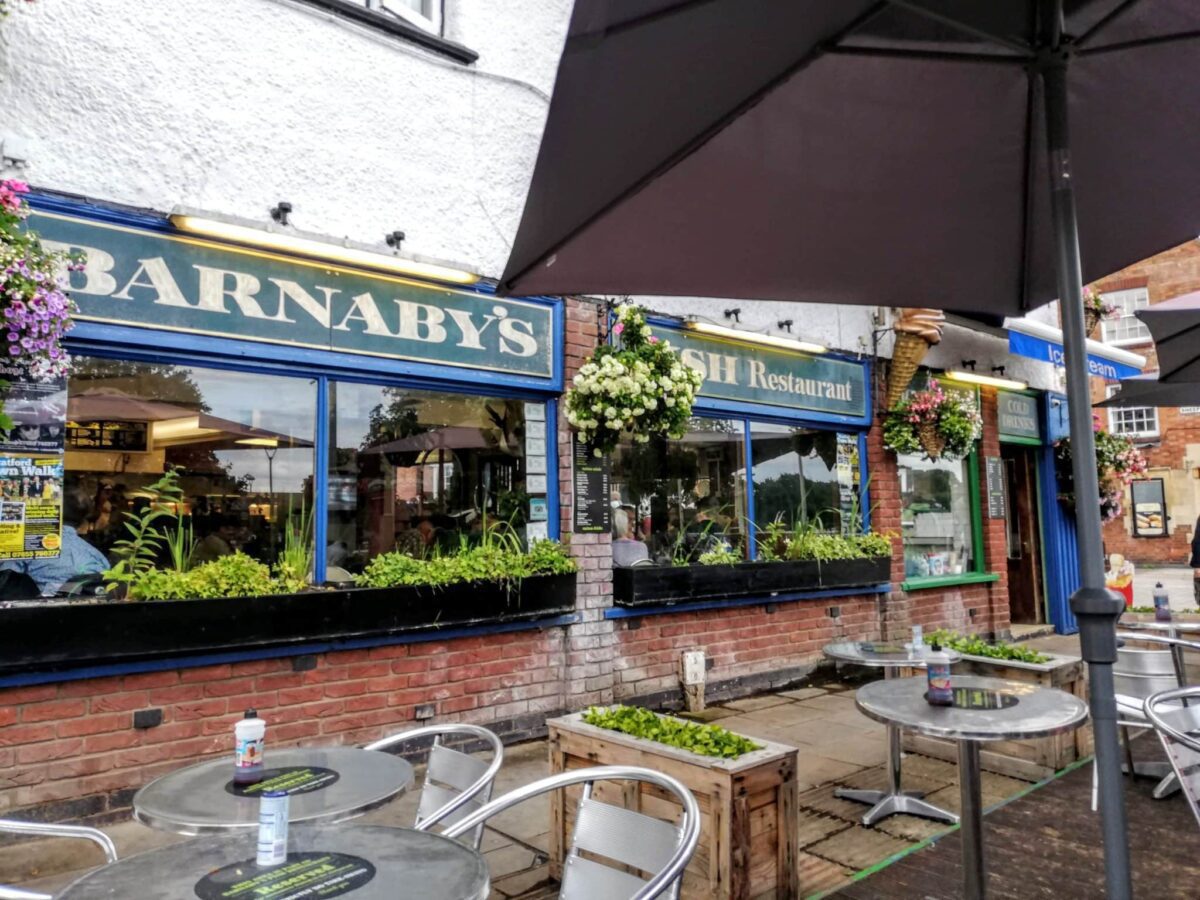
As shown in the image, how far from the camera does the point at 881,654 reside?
5227mm

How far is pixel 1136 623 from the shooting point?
6.10 meters

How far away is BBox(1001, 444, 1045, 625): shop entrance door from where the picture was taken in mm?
10773

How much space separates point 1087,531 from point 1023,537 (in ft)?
33.3

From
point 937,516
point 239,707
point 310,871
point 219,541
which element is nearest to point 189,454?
point 219,541

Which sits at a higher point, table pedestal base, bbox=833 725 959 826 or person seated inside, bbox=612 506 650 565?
person seated inside, bbox=612 506 650 565

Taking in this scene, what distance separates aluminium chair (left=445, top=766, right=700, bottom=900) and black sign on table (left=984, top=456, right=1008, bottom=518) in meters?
8.59

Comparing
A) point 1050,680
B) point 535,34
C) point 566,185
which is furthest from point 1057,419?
point 566,185

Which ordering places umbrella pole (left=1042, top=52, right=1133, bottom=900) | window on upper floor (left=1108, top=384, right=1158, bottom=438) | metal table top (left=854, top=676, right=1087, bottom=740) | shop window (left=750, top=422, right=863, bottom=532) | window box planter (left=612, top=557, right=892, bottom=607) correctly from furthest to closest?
window on upper floor (left=1108, top=384, right=1158, bottom=438)
shop window (left=750, top=422, right=863, bottom=532)
window box planter (left=612, top=557, right=892, bottom=607)
metal table top (left=854, top=676, right=1087, bottom=740)
umbrella pole (left=1042, top=52, right=1133, bottom=900)

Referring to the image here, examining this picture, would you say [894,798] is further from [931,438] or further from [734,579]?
[931,438]

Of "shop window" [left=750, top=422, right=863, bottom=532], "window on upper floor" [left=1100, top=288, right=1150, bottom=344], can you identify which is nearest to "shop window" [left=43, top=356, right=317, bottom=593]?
"shop window" [left=750, top=422, right=863, bottom=532]

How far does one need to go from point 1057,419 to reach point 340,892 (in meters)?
11.2

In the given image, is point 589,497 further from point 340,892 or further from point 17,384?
point 340,892

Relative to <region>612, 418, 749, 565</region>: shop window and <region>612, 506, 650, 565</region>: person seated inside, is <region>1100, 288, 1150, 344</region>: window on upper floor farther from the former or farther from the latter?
<region>612, 506, 650, 565</region>: person seated inside

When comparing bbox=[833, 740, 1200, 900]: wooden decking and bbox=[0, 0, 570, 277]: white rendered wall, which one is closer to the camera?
bbox=[833, 740, 1200, 900]: wooden decking
